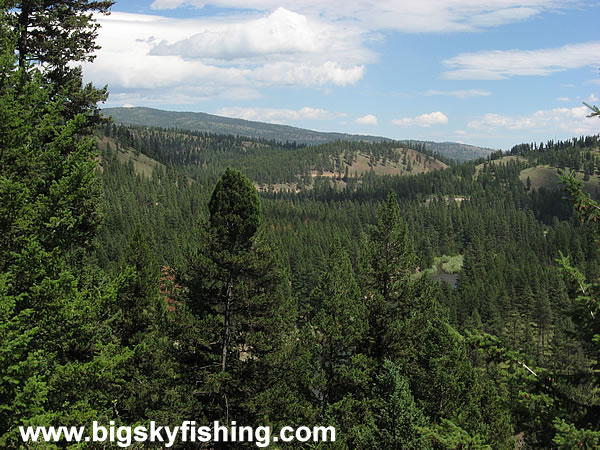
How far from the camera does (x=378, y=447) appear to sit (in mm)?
19281

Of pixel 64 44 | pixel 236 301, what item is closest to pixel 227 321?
pixel 236 301

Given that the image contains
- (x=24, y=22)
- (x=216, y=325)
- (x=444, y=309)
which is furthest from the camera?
(x=444, y=309)

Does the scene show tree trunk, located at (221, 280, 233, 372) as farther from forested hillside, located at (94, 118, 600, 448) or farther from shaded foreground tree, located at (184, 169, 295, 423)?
forested hillside, located at (94, 118, 600, 448)

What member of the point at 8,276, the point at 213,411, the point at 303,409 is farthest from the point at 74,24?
the point at 303,409

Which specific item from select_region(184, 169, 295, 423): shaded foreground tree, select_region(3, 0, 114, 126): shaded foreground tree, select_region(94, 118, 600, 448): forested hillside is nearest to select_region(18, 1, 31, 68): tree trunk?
select_region(3, 0, 114, 126): shaded foreground tree

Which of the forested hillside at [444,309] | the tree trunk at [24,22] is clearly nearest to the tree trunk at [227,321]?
the forested hillside at [444,309]

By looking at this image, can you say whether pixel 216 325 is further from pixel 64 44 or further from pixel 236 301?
pixel 64 44

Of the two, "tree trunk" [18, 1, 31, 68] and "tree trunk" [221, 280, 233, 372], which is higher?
"tree trunk" [18, 1, 31, 68]

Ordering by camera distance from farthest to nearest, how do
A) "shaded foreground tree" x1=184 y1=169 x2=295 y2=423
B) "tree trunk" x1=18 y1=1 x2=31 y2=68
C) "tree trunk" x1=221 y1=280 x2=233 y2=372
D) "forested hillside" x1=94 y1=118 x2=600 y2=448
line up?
"tree trunk" x1=221 y1=280 x2=233 y2=372 → "shaded foreground tree" x1=184 y1=169 x2=295 y2=423 → "tree trunk" x1=18 y1=1 x2=31 y2=68 → "forested hillside" x1=94 y1=118 x2=600 y2=448

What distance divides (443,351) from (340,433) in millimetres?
8059

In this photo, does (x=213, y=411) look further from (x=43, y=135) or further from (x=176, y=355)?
(x=43, y=135)

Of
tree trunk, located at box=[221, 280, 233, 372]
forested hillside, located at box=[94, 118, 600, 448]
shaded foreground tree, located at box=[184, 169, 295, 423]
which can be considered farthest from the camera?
tree trunk, located at box=[221, 280, 233, 372]

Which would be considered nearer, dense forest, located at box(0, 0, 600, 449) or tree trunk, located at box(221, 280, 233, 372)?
dense forest, located at box(0, 0, 600, 449)

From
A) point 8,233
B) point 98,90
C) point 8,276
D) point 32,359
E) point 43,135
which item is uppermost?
point 98,90
